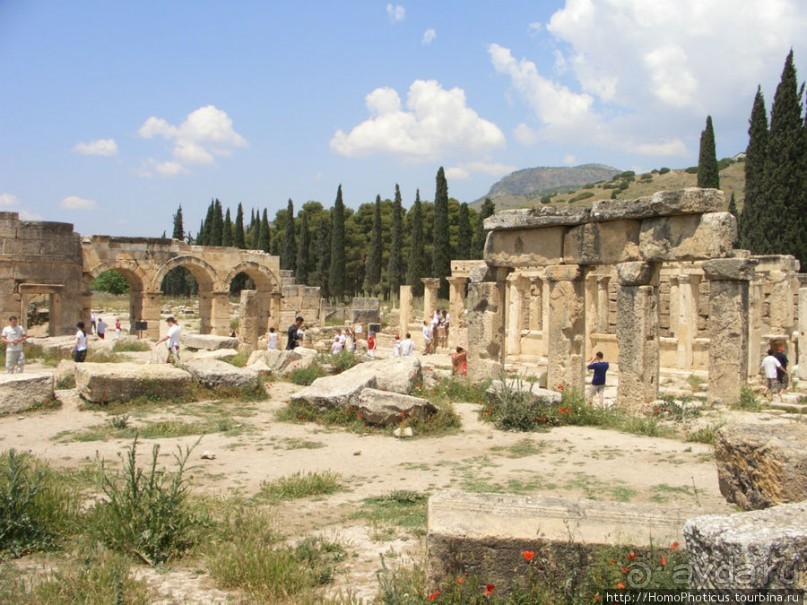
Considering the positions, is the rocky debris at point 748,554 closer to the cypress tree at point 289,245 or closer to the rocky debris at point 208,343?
the rocky debris at point 208,343

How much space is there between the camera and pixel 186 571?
511 cm

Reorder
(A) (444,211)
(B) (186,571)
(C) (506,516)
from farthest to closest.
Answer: (A) (444,211) < (B) (186,571) < (C) (506,516)

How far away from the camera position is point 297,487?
23.6 ft

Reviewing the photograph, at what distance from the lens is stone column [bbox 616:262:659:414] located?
39.5 ft

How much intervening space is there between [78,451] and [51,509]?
11.7 ft

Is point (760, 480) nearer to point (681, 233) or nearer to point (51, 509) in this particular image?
point (51, 509)

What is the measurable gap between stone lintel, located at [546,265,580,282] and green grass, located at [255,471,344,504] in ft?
23.4

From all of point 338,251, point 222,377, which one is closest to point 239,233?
point 338,251

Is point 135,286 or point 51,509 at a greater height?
point 135,286

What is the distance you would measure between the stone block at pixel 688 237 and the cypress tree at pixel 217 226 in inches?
2047

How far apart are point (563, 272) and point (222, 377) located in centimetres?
665

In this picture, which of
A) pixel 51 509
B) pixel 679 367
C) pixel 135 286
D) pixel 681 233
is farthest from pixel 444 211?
pixel 51 509

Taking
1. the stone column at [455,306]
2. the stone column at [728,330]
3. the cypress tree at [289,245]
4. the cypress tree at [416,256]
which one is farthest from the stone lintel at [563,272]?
the cypress tree at [289,245]

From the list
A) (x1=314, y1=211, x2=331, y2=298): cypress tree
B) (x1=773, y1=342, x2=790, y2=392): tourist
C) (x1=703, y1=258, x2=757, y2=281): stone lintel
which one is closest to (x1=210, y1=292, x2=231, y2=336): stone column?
(x1=773, y1=342, x2=790, y2=392): tourist
